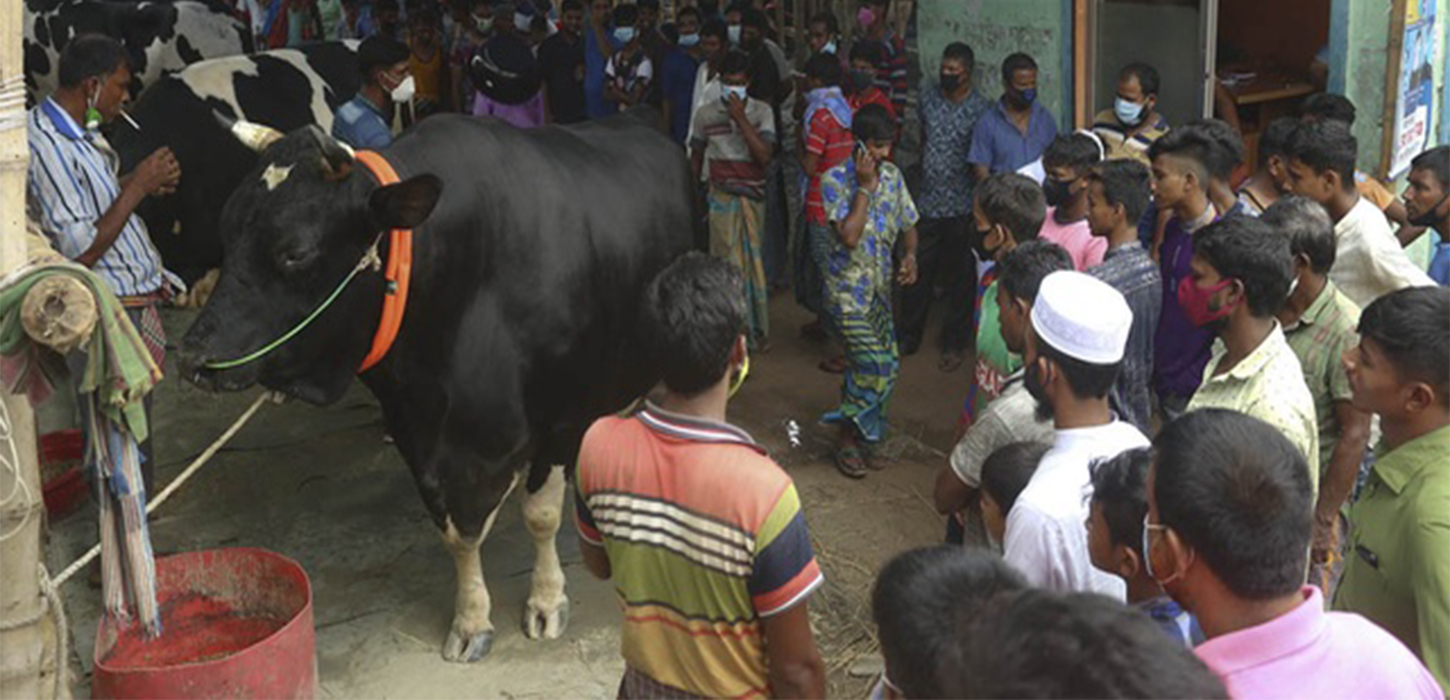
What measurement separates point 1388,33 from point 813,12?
15.1 ft

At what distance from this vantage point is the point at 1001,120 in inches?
284

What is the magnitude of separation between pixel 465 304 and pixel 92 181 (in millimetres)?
1423

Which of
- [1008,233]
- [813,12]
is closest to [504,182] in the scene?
[1008,233]

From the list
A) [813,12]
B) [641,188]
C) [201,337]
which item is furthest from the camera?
[813,12]

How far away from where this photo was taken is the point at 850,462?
253 inches

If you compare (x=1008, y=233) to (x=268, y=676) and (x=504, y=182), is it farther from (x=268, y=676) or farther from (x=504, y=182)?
(x=268, y=676)

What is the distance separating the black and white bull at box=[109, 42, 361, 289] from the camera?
7996 mm

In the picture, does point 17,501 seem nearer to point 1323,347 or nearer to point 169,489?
point 169,489

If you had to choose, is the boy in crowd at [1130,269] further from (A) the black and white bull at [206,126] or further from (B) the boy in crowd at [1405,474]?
(A) the black and white bull at [206,126]

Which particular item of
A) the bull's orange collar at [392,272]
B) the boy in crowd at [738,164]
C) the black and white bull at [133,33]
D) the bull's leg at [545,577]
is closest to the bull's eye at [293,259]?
the bull's orange collar at [392,272]

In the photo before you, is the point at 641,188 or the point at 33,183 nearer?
the point at 33,183

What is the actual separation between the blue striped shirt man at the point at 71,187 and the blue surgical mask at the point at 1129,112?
4.41 meters

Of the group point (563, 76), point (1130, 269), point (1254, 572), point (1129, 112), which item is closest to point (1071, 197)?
point (1130, 269)

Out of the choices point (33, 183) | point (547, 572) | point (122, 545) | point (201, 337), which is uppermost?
point (33, 183)
